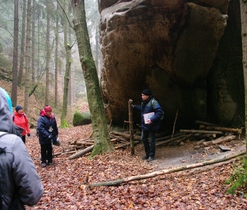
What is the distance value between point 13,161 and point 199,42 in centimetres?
841

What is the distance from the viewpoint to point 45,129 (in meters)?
7.04

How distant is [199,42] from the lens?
8.49m

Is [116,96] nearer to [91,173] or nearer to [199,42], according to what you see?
[199,42]

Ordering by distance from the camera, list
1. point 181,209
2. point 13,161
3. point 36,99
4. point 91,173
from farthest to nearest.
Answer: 1. point 36,99
2. point 91,173
3. point 181,209
4. point 13,161

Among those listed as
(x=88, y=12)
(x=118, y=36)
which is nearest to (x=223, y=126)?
(x=118, y=36)

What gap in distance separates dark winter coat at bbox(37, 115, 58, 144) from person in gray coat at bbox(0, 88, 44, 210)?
538 centimetres

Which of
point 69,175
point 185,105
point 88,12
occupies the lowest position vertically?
point 69,175

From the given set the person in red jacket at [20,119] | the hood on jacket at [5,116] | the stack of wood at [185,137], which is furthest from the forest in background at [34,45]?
the hood on jacket at [5,116]

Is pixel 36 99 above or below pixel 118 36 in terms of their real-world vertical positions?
below

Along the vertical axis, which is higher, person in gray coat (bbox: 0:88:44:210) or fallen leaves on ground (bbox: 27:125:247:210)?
person in gray coat (bbox: 0:88:44:210)

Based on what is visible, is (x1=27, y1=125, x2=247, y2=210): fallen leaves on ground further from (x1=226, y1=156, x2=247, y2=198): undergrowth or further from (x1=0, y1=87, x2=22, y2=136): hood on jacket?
(x1=0, y1=87, x2=22, y2=136): hood on jacket

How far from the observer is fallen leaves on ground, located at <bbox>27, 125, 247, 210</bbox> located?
381cm

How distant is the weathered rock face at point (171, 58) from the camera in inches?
309

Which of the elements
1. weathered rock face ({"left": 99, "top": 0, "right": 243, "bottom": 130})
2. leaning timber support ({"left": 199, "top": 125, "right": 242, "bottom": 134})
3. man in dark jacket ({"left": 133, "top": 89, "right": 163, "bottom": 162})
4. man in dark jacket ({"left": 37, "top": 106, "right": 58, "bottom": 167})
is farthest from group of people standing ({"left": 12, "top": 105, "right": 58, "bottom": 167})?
leaning timber support ({"left": 199, "top": 125, "right": 242, "bottom": 134})
